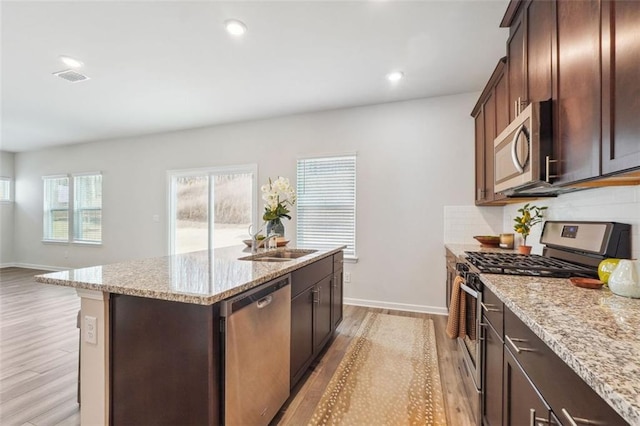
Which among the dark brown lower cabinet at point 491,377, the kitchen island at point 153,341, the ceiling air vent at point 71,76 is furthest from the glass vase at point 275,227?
the ceiling air vent at point 71,76

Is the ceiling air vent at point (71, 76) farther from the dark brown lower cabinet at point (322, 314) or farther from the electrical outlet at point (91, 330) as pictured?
the dark brown lower cabinet at point (322, 314)

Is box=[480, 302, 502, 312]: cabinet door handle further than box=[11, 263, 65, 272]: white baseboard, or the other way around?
box=[11, 263, 65, 272]: white baseboard

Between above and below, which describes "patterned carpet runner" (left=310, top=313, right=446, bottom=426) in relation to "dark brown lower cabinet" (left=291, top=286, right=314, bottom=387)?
below

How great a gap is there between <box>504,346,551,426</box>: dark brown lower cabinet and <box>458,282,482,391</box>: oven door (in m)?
0.44

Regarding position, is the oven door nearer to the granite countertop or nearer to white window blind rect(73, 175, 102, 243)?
the granite countertop

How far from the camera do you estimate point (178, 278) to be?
4.82ft

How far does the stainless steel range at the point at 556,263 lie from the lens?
4.69ft

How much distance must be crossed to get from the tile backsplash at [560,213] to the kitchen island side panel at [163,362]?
2.03 metres

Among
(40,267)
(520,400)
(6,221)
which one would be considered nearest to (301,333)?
(520,400)

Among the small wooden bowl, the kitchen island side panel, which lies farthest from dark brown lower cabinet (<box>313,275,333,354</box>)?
the small wooden bowl

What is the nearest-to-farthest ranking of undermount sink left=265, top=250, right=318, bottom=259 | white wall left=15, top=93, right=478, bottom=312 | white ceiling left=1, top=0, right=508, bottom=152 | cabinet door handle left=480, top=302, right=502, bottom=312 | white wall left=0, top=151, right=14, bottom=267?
cabinet door handle left=480, top=302, right=502, bottom=312
white ceiling left=1, top=0, right=508, bottom=152
undermount sink left=265, top=250, right=318, bottom=259
white wall left=15, top=93, right=478, bottom=312
white wall left=0, top=151, right=14, bottom=267

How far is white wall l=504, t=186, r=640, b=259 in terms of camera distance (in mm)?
1366

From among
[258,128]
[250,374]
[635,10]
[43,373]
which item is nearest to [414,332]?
[250,374]

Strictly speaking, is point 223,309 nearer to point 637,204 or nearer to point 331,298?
point 331,298
